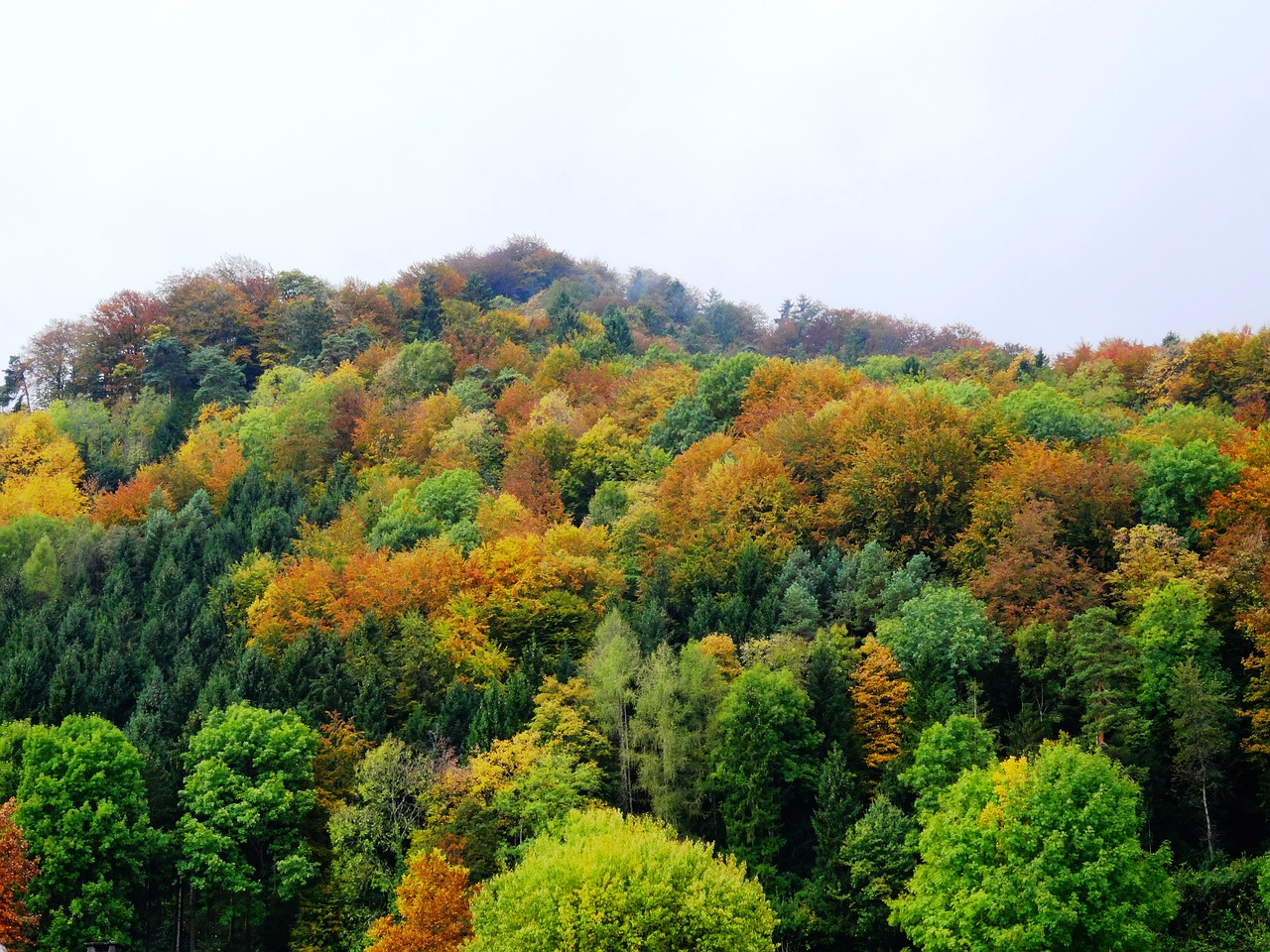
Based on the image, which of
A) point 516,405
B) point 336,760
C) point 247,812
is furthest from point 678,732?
point 516,405

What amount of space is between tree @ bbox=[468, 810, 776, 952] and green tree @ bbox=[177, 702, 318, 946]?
13.1 metres

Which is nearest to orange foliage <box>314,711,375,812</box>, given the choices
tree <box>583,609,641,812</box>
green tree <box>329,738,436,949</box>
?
green tree <box>329,738,436,949</box>

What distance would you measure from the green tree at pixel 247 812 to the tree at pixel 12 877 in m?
6.21

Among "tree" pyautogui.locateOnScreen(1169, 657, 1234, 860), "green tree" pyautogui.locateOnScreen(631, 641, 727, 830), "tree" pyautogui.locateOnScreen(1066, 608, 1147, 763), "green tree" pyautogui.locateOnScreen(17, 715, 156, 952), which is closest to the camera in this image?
"tree" pyautogui.locateOnScreen(1169, 657, 1234, 860)

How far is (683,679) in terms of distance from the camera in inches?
1882

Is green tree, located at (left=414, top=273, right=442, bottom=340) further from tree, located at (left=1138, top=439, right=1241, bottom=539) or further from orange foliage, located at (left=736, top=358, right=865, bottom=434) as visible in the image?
tree, located at (left=1138, top=439, right=1241, bottom=539)

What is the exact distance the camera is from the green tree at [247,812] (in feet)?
151

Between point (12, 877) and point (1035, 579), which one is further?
point (1035, 579)

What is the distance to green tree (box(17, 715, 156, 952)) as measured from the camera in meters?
43.2

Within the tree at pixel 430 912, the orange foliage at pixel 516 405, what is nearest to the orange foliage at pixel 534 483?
the orange foliage at pixel 516 405

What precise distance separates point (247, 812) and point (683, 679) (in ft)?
55.9

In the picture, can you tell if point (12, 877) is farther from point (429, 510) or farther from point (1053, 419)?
point (1053, 419)

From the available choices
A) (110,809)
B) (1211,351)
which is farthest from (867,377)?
(110,809)

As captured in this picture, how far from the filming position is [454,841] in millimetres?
43875
